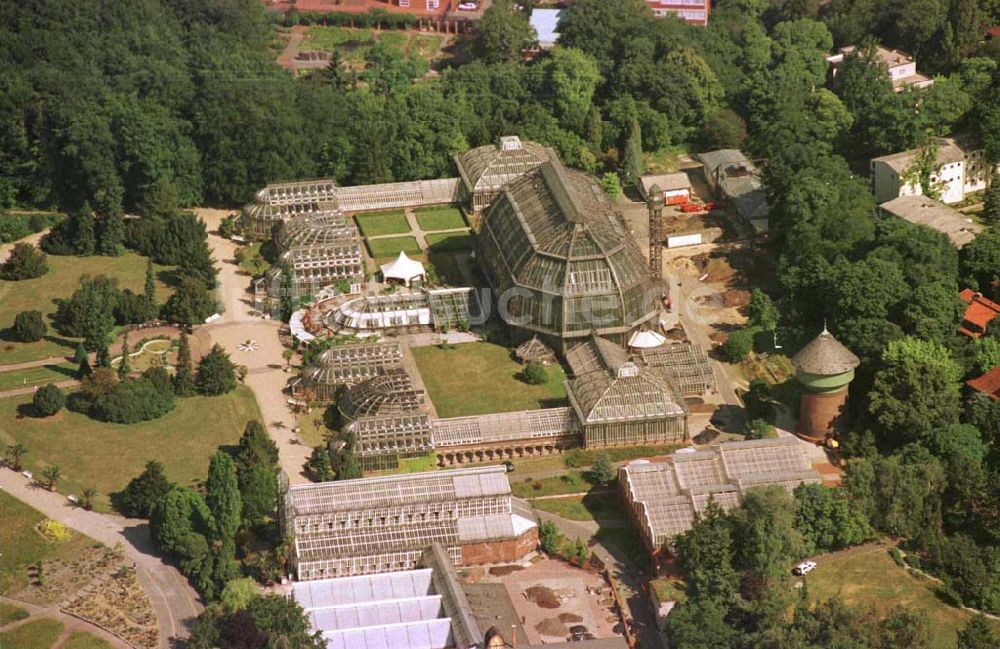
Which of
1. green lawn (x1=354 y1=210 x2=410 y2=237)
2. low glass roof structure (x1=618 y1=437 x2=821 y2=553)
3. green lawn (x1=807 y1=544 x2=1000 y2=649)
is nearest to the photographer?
green lawn (x1=807 y1=544 x2=1000 y2=649)

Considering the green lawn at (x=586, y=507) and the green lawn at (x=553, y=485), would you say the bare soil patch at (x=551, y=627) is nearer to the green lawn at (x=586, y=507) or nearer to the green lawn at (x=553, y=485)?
the green lawn at (x=586, y=507)

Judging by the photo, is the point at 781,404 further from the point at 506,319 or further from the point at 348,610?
the point at 348,610

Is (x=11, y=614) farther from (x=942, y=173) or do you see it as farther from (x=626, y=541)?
(x=942, y=173)

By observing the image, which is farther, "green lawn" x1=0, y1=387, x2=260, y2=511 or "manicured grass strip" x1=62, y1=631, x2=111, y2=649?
"green lawn" x1=0, y1=387, x2=260, y2=511

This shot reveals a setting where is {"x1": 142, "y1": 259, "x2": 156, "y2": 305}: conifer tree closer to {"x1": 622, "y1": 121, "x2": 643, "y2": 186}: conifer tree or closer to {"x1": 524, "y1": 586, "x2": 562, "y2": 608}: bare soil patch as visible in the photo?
{"x1": 622, "y1": 121, "x2": 643, "y2": 186}: conifer tree

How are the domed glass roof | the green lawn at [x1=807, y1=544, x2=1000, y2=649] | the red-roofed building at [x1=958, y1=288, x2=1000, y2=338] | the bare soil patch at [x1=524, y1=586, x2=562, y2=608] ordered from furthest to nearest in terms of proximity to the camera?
the domed glass roof, the red-roofed building at [x1=958, y1=288, x2=1000, y2=338], the bare soil patch at [x1=524, y1=586, x2=562, y2=608], the green lawn at [x1=807, y1=544, x2=1000, y2=649]

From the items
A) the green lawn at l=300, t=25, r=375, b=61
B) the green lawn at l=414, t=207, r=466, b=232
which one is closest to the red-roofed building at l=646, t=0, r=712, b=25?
the green lawn at l=300, t=25, r=375, b=61

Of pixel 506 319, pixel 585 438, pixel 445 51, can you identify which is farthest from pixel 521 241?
pixel 445 51

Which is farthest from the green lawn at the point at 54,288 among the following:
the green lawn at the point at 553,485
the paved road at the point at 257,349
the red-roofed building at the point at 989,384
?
the red-roofed building at the point at 989,384

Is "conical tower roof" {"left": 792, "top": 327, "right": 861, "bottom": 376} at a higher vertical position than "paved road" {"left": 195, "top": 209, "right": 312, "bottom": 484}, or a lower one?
higher
